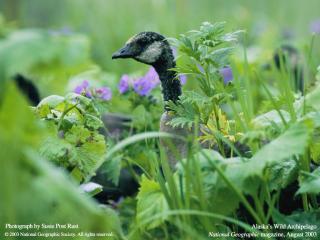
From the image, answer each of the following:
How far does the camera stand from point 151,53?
2.36m

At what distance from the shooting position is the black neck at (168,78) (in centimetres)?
236

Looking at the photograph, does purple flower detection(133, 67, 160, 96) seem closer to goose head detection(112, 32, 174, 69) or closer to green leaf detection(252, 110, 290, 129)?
goose head detection(112, 32, 174, 69)

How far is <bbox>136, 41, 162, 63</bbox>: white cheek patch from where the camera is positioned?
2361mm

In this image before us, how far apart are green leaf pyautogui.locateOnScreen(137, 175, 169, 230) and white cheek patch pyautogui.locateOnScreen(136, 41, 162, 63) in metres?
0.65

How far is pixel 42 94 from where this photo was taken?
152 inches

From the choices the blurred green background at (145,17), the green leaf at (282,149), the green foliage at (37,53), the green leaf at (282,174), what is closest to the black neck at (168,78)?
the green leaf at (282,174)

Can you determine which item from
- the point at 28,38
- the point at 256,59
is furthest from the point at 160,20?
the point at 28,38

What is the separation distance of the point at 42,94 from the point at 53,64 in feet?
8.22

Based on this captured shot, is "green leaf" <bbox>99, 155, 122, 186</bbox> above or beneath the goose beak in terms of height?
beneath

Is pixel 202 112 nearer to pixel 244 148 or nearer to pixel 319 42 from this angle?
pixel 244 148

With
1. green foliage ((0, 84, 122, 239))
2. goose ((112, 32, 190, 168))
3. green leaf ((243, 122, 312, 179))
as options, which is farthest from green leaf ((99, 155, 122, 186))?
green foliage ((0, 84, 122, 239))

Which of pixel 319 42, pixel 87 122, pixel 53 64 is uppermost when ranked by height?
pixel 53 64

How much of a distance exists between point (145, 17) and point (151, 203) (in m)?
4.55

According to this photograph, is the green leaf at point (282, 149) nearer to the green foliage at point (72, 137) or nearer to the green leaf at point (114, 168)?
the green foliage at point (72, 137)
